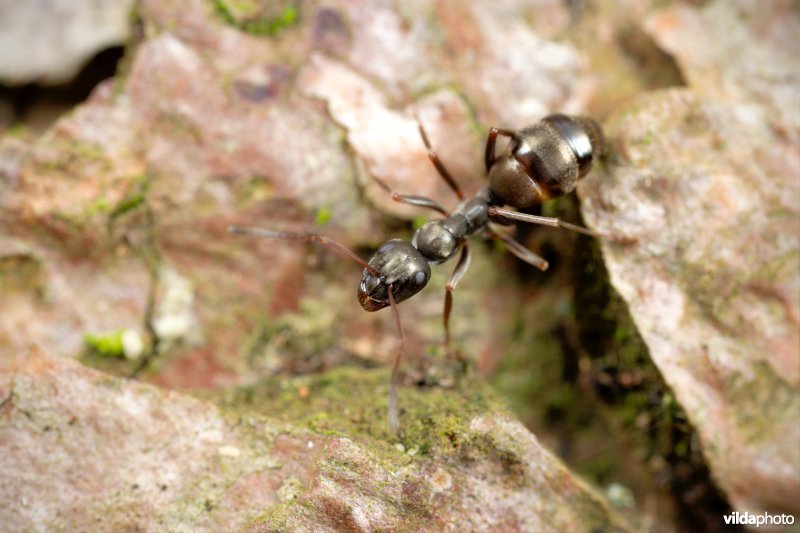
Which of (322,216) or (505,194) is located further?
(505,194)

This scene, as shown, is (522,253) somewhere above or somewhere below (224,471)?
above

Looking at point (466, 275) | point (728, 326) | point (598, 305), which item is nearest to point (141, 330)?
point (466, 275)

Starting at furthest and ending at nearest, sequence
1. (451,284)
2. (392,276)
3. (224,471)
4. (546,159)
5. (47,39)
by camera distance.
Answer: (47,39) < (451,284) < (546,159) < (392,276) < (224,471)

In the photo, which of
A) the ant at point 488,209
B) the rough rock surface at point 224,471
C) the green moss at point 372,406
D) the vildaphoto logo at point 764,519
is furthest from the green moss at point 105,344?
the vildaphoto logo at point 764,519

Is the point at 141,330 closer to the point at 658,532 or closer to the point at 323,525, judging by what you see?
the point at 323,525

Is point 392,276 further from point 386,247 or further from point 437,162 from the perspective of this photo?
point 437,162

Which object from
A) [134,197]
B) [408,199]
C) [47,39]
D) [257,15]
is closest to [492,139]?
[408,199]

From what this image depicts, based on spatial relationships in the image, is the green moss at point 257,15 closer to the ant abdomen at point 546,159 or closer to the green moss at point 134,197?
the green moss at point 134,197
